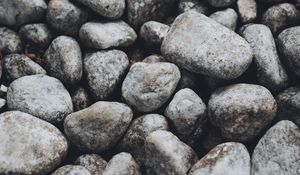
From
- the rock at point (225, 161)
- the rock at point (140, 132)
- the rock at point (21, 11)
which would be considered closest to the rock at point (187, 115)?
the rock at point (140, 132)

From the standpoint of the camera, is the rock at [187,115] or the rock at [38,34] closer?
A: the rock at [187,115]

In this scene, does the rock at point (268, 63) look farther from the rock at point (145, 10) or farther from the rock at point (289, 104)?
the rock at point (145, 10)

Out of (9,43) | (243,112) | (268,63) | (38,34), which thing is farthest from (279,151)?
(9,43)

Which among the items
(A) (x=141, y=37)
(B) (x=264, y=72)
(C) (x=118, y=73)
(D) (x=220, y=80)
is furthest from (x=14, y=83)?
(B) (x=264, y=72)

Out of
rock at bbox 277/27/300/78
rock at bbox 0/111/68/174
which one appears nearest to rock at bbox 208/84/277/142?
rock at bbox 277/27/300/78

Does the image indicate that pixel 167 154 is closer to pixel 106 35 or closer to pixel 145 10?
pixel 106 35
